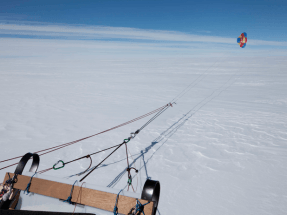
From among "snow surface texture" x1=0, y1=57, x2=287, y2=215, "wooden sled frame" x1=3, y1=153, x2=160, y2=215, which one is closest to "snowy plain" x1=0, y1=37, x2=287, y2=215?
"snow surface texture" x1=0, y1=57, x2=287, y2=215

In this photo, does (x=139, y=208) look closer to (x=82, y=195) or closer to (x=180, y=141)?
(x=82, y=195)

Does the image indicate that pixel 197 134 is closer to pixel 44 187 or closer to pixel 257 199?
pixel 257 199

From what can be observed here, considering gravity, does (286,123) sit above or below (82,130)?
above

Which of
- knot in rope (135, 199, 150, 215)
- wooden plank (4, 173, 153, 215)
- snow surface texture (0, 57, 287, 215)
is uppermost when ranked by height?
snow surface texture (0, 57, 287, 215)

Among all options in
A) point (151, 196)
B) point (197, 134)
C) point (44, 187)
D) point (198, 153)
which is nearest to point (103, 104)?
point (197, 134)

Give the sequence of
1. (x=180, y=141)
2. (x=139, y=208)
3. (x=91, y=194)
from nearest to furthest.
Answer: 1. (x=139, y=208)
2. (x=91, y=194)
3. (x=180, y=141)

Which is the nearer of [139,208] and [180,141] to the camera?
[139,208]

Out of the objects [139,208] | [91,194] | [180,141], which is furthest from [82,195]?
[180,141]

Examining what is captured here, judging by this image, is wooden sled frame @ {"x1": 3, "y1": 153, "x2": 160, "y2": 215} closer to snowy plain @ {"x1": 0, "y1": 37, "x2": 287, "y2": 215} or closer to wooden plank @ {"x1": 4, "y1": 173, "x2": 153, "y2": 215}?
wooden plank @ {"x1": 4, "y1": 173, "x2": 153, "y2": 215}
